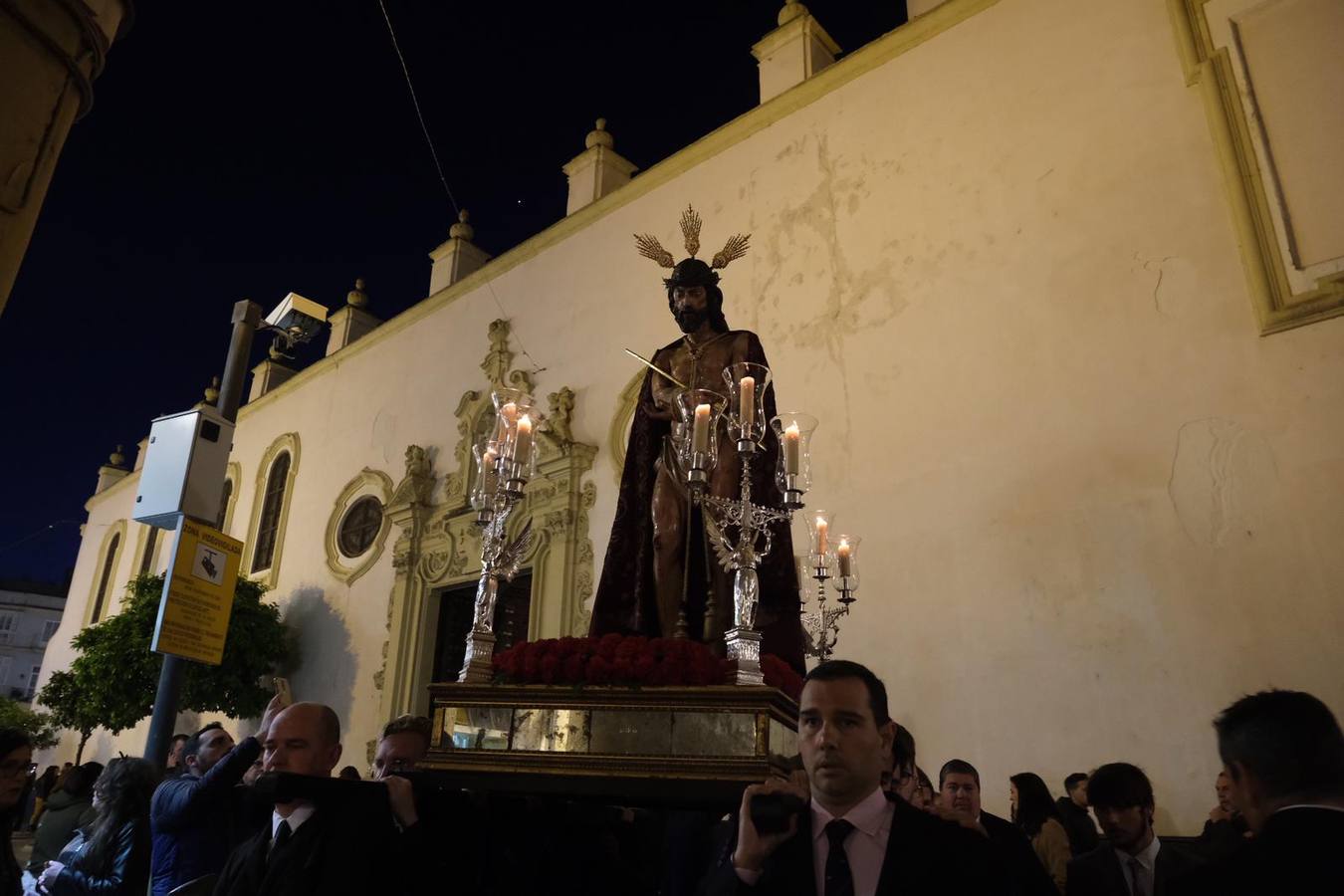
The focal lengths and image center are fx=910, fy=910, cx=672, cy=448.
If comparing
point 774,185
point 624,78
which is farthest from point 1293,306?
point 624,78

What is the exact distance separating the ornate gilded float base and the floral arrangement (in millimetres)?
61

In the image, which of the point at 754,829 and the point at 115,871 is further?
the point at 115,871

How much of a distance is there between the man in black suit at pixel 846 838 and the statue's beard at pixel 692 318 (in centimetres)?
264

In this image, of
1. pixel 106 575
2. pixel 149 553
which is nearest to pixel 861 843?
pixel 149 553

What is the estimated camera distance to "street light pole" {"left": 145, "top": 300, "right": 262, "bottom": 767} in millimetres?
4234

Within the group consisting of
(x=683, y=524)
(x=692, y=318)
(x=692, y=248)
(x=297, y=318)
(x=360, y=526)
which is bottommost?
(x=683, y=524)

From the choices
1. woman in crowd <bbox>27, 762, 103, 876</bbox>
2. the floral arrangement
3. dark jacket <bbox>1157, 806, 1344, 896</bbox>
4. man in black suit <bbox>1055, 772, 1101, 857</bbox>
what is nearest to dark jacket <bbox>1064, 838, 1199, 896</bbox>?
the floral arrangement

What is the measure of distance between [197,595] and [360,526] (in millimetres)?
8302

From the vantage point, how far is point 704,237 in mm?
9289

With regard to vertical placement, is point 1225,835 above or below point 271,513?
below

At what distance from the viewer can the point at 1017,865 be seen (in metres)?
1.83

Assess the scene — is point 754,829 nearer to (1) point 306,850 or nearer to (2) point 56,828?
(1) point 306,850

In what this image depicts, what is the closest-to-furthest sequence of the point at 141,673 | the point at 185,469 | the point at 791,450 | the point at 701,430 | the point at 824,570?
the point at 701,430 < the point at 791,450 < the point at 185,469 < the point at 824,570 < the point at 141,673

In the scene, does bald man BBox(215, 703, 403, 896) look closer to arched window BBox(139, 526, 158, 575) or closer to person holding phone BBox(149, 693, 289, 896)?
person holding phone BBox(149, 693, 289, 896)
